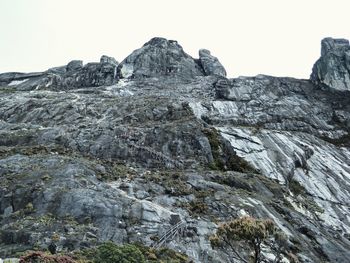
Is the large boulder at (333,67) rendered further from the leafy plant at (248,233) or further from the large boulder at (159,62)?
the leafy plant at (248,233)

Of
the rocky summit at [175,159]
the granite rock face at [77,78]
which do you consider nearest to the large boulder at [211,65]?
the rocky summit at [175,159]

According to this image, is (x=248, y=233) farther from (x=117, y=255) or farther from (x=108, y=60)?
(x=108, y=60)

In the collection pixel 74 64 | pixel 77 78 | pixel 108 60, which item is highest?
pixel 108 60

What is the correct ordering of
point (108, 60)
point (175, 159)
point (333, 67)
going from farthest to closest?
point (108, 60)
point (333, 67)
point (175, 159)

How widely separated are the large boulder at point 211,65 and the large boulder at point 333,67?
61.8 ft

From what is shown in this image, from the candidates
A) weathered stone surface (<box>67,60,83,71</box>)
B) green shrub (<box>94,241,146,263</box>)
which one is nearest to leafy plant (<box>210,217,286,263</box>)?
green shrub (<box>94,241,146,263</box>)

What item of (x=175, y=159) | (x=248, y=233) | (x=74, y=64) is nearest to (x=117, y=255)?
(x=248, y=233)

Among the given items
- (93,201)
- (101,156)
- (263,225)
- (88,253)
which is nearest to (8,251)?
(88,253)

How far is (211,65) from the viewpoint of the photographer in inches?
3605

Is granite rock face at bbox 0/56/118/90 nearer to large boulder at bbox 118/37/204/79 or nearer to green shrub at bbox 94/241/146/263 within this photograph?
large boulder at bbox 118/37/204/79

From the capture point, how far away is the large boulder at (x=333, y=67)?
3103 inches

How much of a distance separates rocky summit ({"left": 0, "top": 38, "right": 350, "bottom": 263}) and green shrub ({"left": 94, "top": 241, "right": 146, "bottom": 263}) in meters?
2.71

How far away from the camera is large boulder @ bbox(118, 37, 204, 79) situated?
84.1 metres

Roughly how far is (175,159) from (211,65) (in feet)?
164
